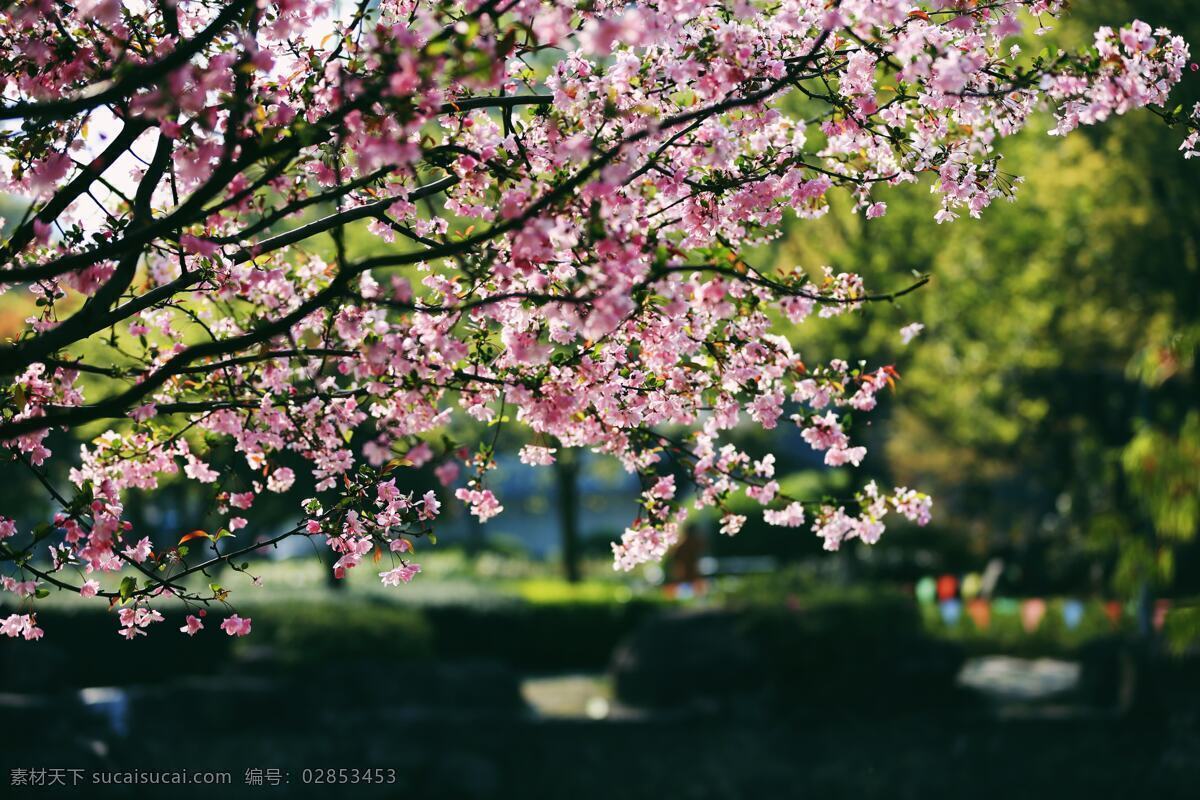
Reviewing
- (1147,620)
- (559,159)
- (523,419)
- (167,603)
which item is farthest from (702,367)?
(167,603)

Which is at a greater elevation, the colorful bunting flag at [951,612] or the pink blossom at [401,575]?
the pink blossom at [401,575]

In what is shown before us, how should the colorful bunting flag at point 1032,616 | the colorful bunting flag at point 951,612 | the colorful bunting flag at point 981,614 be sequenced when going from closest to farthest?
the colorful bunting flag at point 1032,616 → the colorful bunting flag at point 951,612 → the colorful bunting flag at point 981,614

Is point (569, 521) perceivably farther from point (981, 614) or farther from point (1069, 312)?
point (1069, 312)

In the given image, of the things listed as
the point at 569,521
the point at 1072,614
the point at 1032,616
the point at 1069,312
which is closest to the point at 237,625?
the point at 1072,614

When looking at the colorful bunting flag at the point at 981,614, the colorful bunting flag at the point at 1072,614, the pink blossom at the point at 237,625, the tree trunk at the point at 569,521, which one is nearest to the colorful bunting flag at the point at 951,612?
the colorful bunting flag at the point at 981,614

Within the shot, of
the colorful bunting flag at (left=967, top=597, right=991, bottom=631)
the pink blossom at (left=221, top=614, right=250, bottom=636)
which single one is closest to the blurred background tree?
the colorful bunting flag at (left=967, top=597, right=991, bottom=631)

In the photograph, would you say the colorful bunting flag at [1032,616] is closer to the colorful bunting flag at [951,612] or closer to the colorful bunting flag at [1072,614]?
the colorful bunting flag at [1072,614]

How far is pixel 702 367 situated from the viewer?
16.7 ft

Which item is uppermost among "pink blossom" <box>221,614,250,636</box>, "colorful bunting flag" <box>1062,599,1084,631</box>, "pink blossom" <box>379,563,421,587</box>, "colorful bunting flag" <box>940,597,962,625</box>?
"pink blossom" <box>379,563,421,587</box>

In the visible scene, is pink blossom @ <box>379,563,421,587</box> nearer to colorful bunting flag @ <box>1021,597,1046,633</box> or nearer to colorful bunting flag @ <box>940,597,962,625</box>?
colorful bunting flag @ <box>1021,597,1046,633</box>

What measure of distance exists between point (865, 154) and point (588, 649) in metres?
12.5

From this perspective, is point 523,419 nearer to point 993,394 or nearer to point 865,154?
point 865,154

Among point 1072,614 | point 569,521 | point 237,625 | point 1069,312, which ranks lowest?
point 1072,614

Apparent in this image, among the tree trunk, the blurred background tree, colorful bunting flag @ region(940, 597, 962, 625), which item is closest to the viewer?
the blurred background tree
